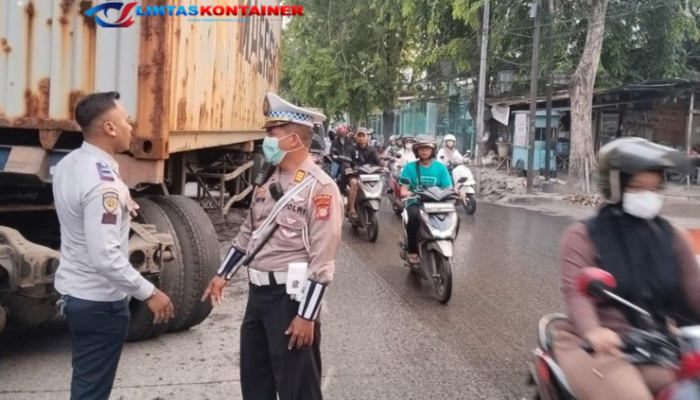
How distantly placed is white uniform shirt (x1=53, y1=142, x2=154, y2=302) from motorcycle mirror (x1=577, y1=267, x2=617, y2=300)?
177cm

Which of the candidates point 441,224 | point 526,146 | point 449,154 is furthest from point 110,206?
point 526,146

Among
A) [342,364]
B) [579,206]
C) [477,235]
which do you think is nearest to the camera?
[342,364]

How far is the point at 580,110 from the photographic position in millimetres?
18562

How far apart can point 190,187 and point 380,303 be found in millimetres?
7505

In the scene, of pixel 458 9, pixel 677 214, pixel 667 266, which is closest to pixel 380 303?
pixel 667 266

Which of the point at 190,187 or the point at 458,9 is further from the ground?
the point at 458,9

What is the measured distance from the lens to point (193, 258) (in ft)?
17.6

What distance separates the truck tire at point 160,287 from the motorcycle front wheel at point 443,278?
251 cm

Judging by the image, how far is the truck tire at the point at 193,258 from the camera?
534 centimetres

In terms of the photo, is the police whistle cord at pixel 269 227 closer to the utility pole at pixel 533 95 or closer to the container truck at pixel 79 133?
the container truck at pixel 79 133

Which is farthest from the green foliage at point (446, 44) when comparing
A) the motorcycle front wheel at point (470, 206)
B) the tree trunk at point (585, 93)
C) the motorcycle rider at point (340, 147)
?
the motorcycle rider at point (340, 147)

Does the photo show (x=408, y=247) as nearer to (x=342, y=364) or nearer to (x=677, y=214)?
(x=342, y=364)

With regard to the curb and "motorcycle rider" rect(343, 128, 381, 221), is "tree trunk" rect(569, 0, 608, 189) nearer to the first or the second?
the curb

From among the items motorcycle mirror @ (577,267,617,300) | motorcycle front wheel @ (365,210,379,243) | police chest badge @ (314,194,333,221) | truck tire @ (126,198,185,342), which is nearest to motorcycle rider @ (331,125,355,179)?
motorcycle front wheel @ (365,210,379,243)
